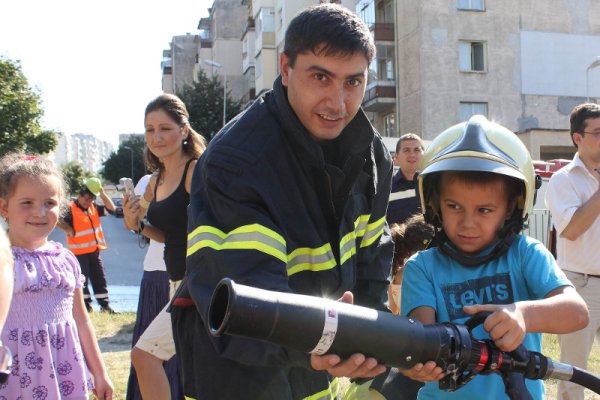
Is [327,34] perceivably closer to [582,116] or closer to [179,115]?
[179,115]

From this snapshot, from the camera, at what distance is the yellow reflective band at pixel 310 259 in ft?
7.38

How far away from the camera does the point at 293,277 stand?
2.28m

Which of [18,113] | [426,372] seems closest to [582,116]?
[426,372]

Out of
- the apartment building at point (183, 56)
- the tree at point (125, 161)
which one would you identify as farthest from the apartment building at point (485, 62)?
the tree at point (125, 161)

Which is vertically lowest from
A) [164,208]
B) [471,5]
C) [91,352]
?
[91,352]

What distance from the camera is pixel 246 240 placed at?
2064 millimetres

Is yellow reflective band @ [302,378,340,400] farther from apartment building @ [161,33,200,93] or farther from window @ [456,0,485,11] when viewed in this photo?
apartment building @ [161,33,200,93]

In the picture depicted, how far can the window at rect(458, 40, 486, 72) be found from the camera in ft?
95.9

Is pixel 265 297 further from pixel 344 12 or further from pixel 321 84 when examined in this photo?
pixel 344 12

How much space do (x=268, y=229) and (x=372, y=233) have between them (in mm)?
675

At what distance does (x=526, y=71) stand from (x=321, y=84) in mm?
29340

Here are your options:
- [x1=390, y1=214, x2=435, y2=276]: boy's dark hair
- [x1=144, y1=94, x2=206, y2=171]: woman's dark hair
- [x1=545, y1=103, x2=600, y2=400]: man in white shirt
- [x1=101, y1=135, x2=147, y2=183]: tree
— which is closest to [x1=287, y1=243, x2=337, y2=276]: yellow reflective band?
[x1=390, y1=214, x2=435, y2=276]: boy's dark hair

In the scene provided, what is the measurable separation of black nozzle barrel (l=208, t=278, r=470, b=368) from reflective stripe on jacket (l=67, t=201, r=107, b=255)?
33.4 ft

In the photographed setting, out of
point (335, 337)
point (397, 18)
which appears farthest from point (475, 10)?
point (335, 337)
